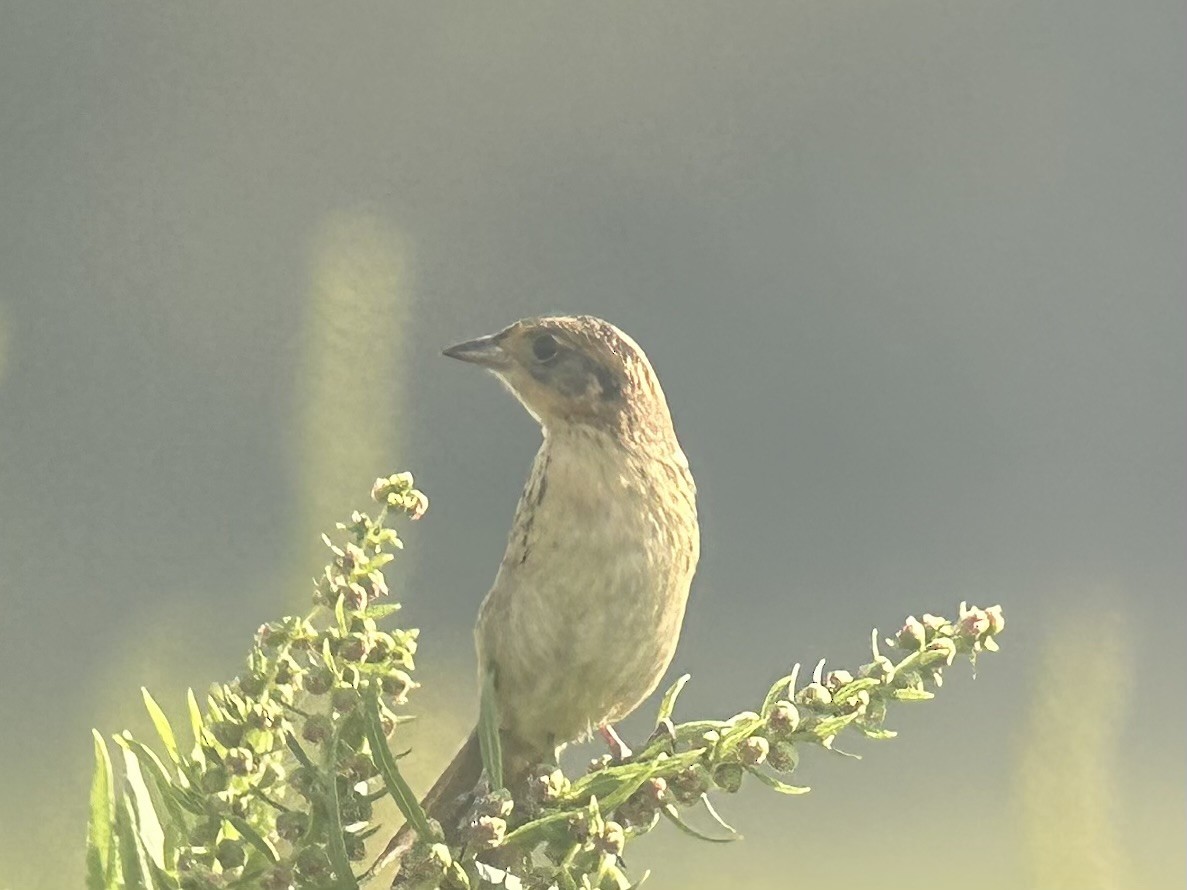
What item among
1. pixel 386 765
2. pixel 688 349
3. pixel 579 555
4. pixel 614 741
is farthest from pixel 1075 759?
pixel 386 765

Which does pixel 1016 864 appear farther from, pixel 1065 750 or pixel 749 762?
pixel 749 762

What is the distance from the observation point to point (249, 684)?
50 centimetres

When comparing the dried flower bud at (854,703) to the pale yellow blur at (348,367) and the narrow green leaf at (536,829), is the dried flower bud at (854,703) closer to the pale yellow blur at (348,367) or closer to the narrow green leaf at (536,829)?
the narrow green leaf at (536,829)

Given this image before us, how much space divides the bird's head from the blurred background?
0.35 meters

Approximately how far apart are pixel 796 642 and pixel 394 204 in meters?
0.65

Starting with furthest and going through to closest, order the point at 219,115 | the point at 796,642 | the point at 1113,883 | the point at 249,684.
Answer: the point at 1113,883 → the point at 796,642 → the point at 219,115 → the point at 249,684

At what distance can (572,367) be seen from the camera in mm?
806

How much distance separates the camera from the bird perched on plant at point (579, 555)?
0.74 meters

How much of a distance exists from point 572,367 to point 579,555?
0.14 m

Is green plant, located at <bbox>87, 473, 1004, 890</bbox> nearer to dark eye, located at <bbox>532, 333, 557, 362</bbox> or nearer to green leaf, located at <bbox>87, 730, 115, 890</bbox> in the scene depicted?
green leaf, located at <bbox>87, 730, 115, 890</bbox>

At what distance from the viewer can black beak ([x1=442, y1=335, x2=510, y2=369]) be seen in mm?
811

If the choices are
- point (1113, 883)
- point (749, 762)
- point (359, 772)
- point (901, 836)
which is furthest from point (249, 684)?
point (1113, 883)

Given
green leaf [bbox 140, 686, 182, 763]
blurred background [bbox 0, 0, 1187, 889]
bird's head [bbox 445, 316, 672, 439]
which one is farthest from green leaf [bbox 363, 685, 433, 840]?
blurred background [bbox 0, 0, 1187, 889]

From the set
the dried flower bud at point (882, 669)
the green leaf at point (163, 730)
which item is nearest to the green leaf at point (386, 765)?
the green leaf at point (163, 730)
